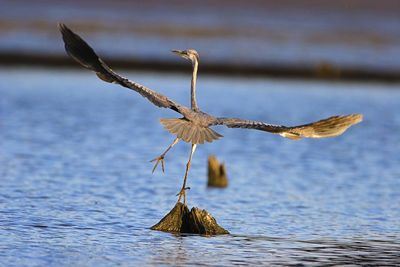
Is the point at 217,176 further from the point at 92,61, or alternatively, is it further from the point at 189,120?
the point at 92,61

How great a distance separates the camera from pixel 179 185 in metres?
15.7

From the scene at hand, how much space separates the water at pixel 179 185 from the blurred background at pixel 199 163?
0.11 feet

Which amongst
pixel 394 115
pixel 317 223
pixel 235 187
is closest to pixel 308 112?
pixel 394 115

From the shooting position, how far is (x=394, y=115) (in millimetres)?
27531

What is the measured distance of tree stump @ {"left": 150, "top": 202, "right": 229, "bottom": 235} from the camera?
11703mm

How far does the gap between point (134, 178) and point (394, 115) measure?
13.5 metres

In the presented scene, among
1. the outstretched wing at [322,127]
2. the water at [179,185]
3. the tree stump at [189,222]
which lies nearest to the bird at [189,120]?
the outstretched wing at [322,127]

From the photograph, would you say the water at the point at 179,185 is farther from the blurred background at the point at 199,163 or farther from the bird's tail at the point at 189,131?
the bird's tail at the point at 189,131

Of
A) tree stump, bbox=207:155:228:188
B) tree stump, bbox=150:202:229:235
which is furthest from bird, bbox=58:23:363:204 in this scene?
tree stump, bbox=207:155:228:188

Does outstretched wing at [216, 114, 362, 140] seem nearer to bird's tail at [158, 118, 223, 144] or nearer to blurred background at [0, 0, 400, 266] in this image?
bird's tail at [158, 118, 223, 144]

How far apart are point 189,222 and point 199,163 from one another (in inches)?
268

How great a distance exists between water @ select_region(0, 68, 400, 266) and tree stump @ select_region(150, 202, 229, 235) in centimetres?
20

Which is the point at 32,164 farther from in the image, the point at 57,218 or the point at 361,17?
the point at 361,17

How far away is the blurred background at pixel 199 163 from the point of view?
11094 mm
